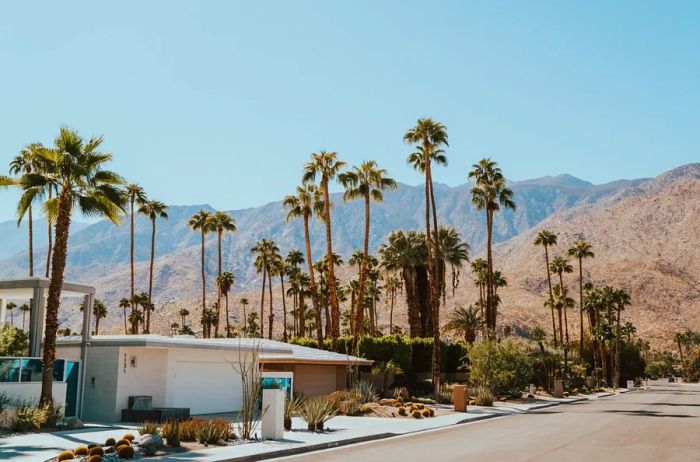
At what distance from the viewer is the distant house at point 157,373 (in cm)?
3008

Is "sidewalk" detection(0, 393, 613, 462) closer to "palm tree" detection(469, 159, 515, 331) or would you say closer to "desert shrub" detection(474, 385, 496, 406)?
"desert shrub" detection(474, 385, 496, 406)

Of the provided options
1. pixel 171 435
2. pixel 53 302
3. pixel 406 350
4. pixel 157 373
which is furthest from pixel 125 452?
pixel 406 350

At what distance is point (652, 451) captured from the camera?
1925 centimetres

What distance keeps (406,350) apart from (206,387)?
67.7 ft

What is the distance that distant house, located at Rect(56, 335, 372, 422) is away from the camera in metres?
30.1

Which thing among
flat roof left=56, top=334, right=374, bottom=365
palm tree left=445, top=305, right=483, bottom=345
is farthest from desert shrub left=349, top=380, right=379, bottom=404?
palm tree left=445, top=305, right=483, bottom=345

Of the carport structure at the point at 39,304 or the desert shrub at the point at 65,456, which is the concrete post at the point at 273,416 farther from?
the carport structure at the point at 39,304

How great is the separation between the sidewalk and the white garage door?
568 cm

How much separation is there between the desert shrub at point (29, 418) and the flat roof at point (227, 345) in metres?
5.55

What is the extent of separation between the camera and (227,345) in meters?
34.7

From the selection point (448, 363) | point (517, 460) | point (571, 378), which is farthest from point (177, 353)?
point (571, 378)

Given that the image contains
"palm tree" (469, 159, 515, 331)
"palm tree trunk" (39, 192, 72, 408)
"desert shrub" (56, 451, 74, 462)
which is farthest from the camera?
"palm tree" (469, 159, 515, 331)

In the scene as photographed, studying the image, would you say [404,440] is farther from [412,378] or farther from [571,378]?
[571,378]

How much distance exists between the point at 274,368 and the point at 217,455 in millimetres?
24867
